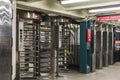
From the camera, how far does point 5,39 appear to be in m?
2.20

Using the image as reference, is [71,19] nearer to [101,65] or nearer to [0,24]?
[101,65]

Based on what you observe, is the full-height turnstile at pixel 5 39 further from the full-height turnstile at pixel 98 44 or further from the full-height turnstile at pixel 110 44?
the full-height turnstile at pixel 110 44

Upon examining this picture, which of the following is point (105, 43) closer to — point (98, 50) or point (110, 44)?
point (110, 44)

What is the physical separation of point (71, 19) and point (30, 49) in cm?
225

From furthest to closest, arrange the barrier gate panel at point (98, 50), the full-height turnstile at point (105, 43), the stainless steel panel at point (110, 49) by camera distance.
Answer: the stainless steel panel at point (110, 49) < the full-height turnstile at point (105, 43) < the barrier gate panel at point (98, 50)

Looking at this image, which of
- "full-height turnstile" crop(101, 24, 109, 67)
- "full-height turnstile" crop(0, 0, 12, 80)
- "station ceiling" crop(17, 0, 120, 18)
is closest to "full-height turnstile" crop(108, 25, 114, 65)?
"full-height turnstile" crop(101, 24, 109, 67)

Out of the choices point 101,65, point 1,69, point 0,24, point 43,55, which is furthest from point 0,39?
point 101,65

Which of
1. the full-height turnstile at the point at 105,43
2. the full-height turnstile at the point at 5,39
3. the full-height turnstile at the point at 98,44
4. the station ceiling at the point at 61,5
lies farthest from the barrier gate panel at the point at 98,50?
the full-height turnstile at the point at 5,39

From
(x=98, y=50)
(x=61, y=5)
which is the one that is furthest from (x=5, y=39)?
(x=98, y=50)

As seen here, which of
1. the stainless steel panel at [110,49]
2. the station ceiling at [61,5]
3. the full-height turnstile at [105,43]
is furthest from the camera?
the stainless steel panel at [110,49]

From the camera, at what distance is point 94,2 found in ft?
19.0

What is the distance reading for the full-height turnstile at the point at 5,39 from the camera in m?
2.13

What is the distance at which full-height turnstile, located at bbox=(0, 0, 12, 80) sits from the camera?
6.99 feet

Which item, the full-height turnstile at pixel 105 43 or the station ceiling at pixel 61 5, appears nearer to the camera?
the station ceiling at pixel 61 5
